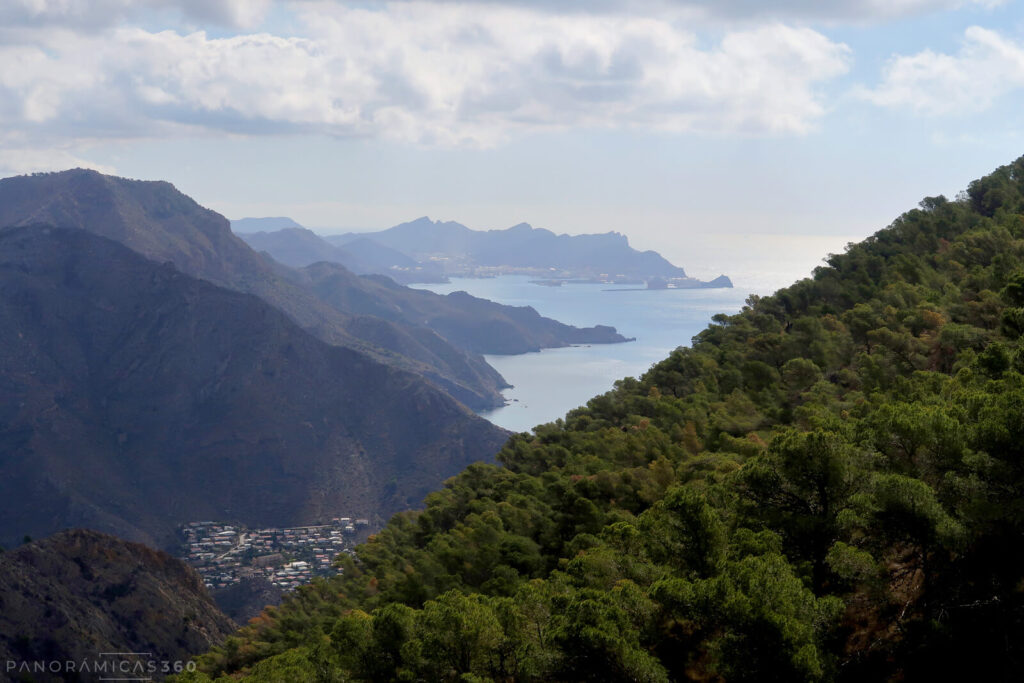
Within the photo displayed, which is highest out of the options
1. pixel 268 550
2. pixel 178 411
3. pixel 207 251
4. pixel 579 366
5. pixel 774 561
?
pixel 207 251

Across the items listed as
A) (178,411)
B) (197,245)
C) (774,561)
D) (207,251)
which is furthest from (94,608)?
(197,245)

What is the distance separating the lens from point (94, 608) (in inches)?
1831

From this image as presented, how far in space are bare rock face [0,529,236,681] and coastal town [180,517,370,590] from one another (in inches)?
772

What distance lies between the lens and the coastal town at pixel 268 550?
76062 mm

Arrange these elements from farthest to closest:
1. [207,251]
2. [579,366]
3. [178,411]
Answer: [207,251] → [579,366] → [178,411]

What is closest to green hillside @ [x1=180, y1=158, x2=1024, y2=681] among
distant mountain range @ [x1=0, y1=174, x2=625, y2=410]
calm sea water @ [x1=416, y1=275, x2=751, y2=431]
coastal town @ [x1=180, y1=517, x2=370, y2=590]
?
coastal town @ [x1=180, y1=517, x2=370, y2=590]

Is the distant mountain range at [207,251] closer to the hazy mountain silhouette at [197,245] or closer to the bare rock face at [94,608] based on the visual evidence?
the hazy mountain silhouette at [197,245]

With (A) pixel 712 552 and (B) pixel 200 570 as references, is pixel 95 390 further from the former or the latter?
(A) pixel 712 552

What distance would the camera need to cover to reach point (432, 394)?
118812 millimetres

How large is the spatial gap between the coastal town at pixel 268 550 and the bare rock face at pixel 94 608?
64.3 ft

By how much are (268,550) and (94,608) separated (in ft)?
123

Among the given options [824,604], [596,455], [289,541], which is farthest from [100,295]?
[824,604]

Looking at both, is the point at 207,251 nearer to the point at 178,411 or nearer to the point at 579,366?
the point at 178,411

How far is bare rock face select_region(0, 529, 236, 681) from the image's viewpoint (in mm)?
41094
